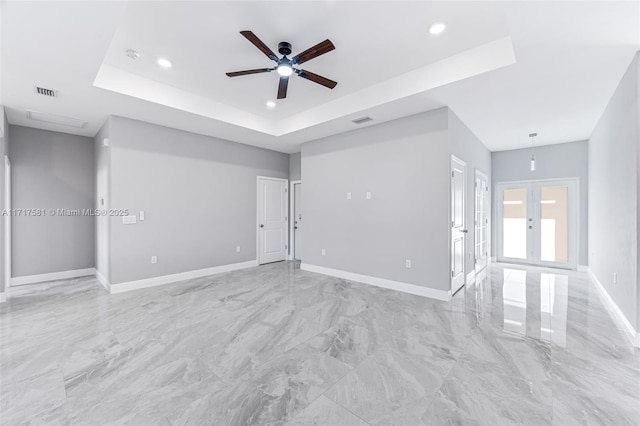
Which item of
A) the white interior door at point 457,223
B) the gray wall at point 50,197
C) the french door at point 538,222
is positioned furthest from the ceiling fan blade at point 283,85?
the french door at point 538,222

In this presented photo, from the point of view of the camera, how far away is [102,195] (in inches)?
189

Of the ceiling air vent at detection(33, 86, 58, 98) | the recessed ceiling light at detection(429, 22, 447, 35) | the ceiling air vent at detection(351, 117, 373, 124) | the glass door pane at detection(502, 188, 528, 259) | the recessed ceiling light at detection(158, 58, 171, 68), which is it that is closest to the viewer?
the recessed ceiling light at detection(429, 22, 447, 35)

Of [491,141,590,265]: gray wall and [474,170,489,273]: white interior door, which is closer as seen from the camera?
[474,170,489,273]: white interior door

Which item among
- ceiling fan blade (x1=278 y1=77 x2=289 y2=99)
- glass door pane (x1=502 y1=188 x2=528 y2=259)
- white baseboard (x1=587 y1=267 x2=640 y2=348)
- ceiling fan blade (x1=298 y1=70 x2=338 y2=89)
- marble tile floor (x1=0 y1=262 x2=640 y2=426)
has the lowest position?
marble tile floor (x1=0 y1=262 x2=640 y2=426)

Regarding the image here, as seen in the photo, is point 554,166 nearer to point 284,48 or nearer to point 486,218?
point 486,218

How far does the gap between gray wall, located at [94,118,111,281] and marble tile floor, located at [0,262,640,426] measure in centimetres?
78

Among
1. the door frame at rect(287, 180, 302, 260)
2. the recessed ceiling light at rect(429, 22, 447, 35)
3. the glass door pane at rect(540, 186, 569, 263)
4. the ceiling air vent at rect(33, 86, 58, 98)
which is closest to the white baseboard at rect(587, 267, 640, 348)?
the glass door pane at rect(540, 186, 569, 263)

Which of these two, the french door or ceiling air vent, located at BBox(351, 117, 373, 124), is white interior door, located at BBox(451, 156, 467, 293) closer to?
ceiling air vent, located at BBox(351, 117, 373, 124)

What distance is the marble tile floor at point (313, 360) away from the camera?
A: 1791 mm

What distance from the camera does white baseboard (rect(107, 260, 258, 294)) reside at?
14.1ft

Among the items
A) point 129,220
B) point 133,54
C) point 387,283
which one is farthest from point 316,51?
point 129,220

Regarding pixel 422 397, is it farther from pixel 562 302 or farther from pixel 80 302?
pixel 80 302

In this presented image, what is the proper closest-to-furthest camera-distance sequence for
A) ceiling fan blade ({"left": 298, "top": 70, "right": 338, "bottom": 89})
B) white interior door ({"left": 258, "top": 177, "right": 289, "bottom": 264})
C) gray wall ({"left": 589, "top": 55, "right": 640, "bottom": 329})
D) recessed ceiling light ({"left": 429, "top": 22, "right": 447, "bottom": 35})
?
recessed ceiling light ({"left": 429, "top": 22, "right": 447, "bottom": 35}) → gray wall ({"left": 589, "top": 55, "right": 640, "bottom": 329}) → ceiling fan blade ({"left": 298, "top": 70, "right": 338, "bottom": 89}) → white interior door ({"left": 258, "top": 177, "right": 289, "bottom": 264})

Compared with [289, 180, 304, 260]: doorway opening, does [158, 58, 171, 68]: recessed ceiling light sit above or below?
above
